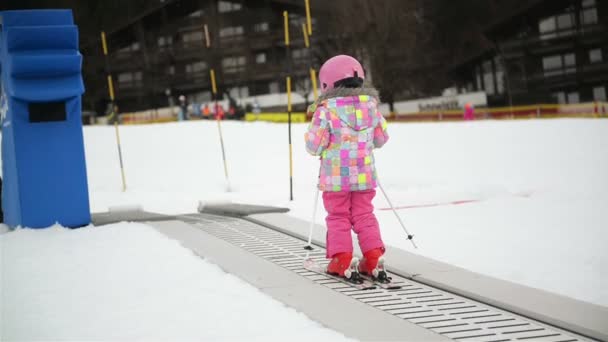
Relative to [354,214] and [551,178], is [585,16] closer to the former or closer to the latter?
[551,178]

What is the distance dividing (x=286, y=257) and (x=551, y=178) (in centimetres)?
954

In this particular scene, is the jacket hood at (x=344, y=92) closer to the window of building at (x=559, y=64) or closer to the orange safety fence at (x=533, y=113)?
the orange safety fence at (x=533, y=113)

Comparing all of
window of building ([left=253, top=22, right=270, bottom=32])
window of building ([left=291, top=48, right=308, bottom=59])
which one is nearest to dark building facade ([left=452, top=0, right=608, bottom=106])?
window of building ([left=291, top=48, right=308, bottom=59])

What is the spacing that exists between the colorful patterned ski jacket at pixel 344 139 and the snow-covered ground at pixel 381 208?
3.39 ft

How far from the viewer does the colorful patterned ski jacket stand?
5504 mm

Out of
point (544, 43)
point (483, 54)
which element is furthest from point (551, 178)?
point (483, 54)

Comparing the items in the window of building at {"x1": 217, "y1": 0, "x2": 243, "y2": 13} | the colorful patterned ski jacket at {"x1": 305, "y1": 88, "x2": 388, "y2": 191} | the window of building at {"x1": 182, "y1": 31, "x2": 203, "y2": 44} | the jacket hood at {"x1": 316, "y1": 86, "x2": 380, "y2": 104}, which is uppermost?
the window of building at {"x1": 217, "y1": 0, "x2": 243, "y2": 13}

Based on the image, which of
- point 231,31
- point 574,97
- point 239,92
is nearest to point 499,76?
point 574,97

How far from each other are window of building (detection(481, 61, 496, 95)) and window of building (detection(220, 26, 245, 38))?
17.1m

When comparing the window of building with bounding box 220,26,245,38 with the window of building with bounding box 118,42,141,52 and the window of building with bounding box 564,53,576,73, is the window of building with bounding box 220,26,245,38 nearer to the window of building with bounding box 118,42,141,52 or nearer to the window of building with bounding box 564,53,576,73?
the window of building with bounding box 118,42,141,52

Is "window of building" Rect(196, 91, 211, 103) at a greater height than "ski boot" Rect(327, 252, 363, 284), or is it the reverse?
"window of building" Rect(196, 91, 211, 103)

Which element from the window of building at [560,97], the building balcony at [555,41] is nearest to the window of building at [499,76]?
the building balcony at [555,41]

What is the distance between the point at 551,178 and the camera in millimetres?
14641

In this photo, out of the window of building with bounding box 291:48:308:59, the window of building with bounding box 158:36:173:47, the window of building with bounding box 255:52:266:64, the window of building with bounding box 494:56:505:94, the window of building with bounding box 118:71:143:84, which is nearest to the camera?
the window of building with bounding box 494:56:505:94
